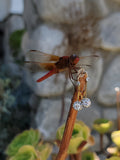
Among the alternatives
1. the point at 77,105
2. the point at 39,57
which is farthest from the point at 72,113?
the point at 39,57

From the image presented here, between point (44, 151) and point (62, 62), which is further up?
point (62, 62)

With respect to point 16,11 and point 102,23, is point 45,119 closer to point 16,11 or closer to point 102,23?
point 102,23

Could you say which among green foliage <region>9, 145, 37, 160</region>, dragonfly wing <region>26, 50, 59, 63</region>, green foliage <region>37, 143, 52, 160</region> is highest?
dragonfly wing <region>26, 50, 59, 63</region>

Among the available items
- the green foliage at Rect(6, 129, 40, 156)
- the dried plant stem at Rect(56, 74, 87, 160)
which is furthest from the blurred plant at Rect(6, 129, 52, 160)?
the dried plant stem at Rect(56, 74, 87, 160)

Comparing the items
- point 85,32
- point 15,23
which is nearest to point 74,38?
point 85,32

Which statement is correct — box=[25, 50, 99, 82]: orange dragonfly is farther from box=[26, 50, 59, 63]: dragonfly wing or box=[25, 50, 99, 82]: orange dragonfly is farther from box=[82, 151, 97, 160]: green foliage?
box=[82, 151, 97, 160]: green foliage

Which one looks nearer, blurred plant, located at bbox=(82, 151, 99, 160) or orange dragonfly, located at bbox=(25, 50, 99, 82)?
orange dragonfly, located at bbox=(25, 50, 99, 82)

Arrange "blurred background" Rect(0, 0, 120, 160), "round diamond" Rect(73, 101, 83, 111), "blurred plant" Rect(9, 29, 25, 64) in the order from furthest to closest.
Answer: "blurred plant" Rect(9, 29, 25, 64)
"blurred background" Rect(0, 0, 120, 160)
"round diamond" Rect(73, 101, 83, 111)

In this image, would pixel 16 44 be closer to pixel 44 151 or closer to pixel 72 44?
pixel 72 44
